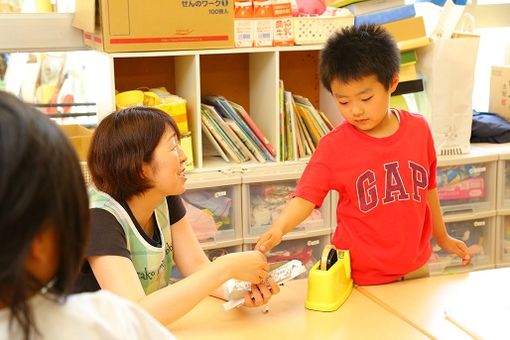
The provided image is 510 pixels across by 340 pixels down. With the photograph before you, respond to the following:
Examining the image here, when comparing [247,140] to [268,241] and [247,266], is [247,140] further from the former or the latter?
[247,266]

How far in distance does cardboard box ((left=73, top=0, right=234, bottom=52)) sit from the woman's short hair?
0.98 meters

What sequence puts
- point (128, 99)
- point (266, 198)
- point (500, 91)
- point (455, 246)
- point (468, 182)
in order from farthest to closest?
1. point (500, 91)
2. point (468, 182)
3. point (266, 198)
4. point (128, 99)
5. point (455, 246)

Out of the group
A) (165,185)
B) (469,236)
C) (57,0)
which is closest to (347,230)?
(165,185)

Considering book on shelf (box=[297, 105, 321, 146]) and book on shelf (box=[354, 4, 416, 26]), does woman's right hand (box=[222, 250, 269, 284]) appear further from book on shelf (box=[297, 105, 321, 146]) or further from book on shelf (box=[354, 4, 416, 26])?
book on shelf (box=[354, 4, 416, 26])

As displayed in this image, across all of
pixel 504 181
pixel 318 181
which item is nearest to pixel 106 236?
pixel 318 181

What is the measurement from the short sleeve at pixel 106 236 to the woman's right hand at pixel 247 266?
0.75ft

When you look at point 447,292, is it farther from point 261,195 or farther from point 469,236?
point 469,236

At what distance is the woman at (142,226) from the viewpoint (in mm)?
1500

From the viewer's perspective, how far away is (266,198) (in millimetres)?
2842

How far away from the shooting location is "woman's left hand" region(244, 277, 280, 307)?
5.31 ft

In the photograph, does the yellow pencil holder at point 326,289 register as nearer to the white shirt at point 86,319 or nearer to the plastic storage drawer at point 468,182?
the white shirt at point 86,319

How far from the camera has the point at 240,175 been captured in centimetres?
274

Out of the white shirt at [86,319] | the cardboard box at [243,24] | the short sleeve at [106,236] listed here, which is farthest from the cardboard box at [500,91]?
the white shirt at [86,319]

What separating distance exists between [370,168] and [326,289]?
370 mm
